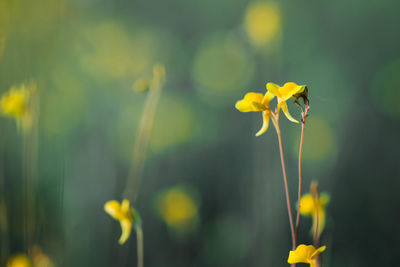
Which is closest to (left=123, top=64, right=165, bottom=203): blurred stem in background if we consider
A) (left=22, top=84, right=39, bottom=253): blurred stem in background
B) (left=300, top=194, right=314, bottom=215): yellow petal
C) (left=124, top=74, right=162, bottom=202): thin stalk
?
(left=124, top=74, right=162, bottom=202): thin stalk

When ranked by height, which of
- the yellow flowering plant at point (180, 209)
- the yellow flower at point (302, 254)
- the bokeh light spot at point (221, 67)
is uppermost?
the bokeh light spot at point (221, 67)

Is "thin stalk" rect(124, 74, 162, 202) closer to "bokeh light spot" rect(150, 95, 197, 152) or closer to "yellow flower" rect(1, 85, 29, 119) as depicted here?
"bokeh light spot" rect(150, 95, 197, 152)

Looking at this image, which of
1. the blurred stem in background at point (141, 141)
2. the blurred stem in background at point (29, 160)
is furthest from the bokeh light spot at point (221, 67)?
the blurred stem in background at point (29, 160)

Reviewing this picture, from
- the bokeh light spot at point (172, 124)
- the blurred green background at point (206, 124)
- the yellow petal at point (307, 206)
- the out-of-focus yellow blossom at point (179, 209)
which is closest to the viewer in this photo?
the yellow petal at point (307, 206)

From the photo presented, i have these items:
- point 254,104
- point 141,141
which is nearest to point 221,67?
point 141,141

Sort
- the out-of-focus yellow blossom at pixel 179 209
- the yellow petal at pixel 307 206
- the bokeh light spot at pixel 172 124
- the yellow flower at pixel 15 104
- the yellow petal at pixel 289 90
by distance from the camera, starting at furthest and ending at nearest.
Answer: the bokeh light spot at pixel 172 124
the out-of-focus yellow blossom at pixel 179 209
the yellow flower at pixel 15 104
the yellow petal at pixel 307 206
the yellow petal at pixel 289 90

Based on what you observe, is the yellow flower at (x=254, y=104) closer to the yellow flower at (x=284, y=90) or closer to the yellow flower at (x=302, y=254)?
the yellow flower at (x=284, y=90)

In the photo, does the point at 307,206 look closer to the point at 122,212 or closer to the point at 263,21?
the point at 122,212

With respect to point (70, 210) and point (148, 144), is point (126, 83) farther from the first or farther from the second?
point (70, 210)
